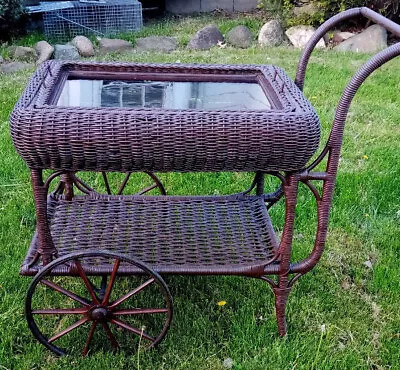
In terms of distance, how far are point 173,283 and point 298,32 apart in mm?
3930

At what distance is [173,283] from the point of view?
2070 millimetres

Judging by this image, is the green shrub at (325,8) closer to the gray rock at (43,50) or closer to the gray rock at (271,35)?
the gray rock at (271,35)

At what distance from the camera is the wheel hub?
1.67 m

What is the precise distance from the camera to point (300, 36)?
5.30m

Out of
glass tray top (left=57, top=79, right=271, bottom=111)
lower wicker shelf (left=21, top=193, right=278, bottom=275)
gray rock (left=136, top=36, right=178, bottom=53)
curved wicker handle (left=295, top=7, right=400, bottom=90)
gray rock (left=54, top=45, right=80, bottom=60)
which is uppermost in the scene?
curved wicker handle (left=295, top=7, right=400, bottom=90)

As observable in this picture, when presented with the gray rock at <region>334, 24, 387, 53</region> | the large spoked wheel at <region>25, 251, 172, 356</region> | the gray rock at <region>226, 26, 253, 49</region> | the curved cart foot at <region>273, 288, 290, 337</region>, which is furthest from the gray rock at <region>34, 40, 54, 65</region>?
the curved cart foot at <region>273, 288, 290, 337</region>

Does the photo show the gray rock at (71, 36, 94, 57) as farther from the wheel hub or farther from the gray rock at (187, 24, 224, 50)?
the wheel hub

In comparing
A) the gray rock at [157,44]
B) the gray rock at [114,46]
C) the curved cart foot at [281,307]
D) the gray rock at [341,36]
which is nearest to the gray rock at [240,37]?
the gray rock at [157,44]

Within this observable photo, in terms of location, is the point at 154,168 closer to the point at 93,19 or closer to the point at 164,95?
the point at 164,95

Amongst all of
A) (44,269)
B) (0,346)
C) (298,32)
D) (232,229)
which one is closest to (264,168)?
(232,229)

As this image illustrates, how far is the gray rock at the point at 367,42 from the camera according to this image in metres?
5.05

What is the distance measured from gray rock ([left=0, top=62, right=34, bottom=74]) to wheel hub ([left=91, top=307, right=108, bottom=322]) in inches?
125

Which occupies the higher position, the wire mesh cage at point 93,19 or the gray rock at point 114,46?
the wire mesh cage at point 93,19

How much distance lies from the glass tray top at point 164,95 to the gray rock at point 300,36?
3711 mm
